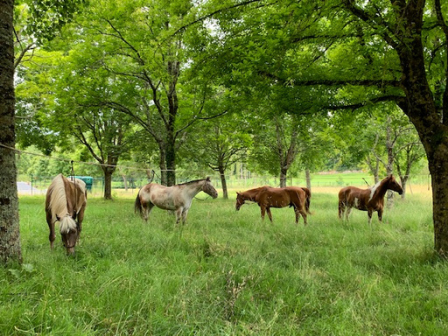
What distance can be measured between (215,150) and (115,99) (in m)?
10.9

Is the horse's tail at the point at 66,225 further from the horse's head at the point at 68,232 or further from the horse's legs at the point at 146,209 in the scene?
the horse's legs at the point at 146,209

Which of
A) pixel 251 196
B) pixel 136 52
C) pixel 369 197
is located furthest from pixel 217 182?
pixel 369 197

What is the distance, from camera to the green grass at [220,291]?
2.57m

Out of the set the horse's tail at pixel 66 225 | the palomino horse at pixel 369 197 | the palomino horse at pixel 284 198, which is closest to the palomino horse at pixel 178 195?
the palomino horse at pixel 284 198

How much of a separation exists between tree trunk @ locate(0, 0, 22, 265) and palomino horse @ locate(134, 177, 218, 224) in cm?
508

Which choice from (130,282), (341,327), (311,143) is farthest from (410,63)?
(311,143)

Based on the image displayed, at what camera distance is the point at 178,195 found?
28.5 feet

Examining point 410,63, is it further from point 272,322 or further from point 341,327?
point 272,322

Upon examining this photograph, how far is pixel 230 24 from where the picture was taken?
5441 mm

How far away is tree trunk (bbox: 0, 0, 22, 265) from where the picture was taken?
3500mm

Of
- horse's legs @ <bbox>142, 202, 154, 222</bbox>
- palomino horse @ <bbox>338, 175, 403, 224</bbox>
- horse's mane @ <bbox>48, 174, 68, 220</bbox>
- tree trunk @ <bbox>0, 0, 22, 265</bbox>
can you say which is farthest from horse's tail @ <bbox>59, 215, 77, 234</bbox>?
palomino horse @ <bbox>338, 175, 403, 224</bbox>

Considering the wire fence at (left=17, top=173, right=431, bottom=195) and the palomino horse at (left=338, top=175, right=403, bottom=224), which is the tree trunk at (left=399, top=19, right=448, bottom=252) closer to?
the palomino horse at (left=338, top=175, right=403, bottom=224)

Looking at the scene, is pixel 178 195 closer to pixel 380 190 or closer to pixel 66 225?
pixel 66 225

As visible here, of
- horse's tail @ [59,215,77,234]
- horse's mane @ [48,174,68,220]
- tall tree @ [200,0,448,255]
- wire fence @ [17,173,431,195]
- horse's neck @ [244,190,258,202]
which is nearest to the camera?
horse's tail @ [59,215,77,234]
